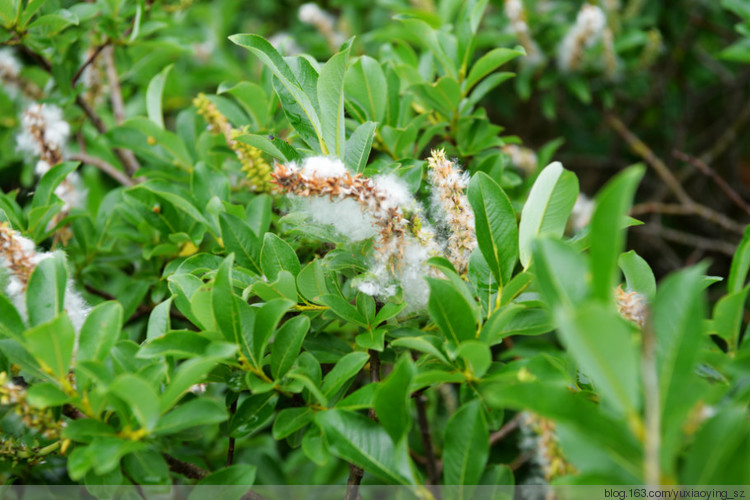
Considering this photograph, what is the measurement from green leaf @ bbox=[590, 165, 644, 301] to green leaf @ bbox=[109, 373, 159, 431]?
550 mm

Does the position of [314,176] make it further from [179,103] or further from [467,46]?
[179,103]

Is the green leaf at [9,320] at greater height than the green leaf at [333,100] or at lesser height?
lesser

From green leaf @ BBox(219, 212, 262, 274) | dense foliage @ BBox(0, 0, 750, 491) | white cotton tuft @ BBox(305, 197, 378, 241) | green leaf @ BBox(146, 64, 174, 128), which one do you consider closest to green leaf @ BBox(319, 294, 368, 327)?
dense foliage @ BBox(0, 0, 750, 491)

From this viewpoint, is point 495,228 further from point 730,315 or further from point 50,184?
point 50,184

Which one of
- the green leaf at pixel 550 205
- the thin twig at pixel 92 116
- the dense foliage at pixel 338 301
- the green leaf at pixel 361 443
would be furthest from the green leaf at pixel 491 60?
the thin twig at pixel 92 116

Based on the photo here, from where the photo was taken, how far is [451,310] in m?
0.86

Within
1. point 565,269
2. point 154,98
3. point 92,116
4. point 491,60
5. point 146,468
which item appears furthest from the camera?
point 92,116

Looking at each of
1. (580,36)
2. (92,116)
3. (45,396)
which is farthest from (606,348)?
(580,36)

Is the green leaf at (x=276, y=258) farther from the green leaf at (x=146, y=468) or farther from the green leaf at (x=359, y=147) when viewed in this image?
the green leaf at (x=146, y=468)

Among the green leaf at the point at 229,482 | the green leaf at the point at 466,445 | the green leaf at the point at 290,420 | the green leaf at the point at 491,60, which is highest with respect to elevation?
the green leaf at the point at 491,60

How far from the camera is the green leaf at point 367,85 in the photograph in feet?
3.97

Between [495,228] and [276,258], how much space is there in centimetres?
38

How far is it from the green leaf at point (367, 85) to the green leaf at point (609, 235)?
0.72 meters

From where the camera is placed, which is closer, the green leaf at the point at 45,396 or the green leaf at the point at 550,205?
the green leaf at the point at 45,396
